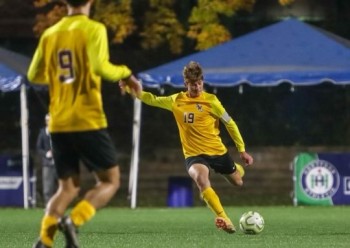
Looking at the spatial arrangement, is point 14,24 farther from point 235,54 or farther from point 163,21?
point 235,54

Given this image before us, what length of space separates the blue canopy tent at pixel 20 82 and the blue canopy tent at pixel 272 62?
1.94 m

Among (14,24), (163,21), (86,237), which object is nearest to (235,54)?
(163,21)

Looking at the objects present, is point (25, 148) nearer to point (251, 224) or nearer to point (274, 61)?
point (274, 61)

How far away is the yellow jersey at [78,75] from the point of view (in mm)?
10242

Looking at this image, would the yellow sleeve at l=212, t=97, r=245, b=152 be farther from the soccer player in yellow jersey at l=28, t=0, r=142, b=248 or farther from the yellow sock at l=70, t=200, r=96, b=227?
the yellow sock at l=70, t=200, r=96, b=227

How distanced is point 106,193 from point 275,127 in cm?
1671

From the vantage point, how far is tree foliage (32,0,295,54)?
25.5 meters

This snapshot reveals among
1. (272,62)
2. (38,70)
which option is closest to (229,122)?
(38,70)

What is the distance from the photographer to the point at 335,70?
22422mm

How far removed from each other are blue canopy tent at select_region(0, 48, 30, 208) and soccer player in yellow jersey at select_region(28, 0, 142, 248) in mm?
12442

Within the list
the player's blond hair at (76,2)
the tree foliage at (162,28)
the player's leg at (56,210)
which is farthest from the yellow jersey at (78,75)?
the tree foliage at (162,28)

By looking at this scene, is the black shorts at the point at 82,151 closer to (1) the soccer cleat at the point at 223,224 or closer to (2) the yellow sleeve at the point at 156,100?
(1) the soccer cleat at the point at 223,224

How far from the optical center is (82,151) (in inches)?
407

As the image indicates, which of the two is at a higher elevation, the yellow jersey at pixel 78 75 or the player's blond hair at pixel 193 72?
the yellow jersey at pixel 78 75
